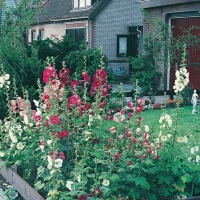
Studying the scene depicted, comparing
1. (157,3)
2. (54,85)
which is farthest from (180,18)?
(54,85)

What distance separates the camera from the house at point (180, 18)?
49.3ft

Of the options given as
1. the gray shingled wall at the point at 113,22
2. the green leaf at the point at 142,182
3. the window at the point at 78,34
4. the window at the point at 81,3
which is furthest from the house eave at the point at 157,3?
the green leaf at the point at 142,182

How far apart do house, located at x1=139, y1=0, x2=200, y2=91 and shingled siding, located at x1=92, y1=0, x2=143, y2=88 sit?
9759 mm

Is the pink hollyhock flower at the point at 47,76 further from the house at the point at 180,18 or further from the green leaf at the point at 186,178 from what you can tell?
the house at the point at 180,18

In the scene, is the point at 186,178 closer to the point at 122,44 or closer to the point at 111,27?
the point at 111,27

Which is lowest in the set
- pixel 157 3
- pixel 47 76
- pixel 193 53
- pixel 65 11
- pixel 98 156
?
pixel 98 156

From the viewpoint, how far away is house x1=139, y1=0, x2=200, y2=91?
A: 15.0 metres

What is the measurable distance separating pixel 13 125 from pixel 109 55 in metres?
21.3

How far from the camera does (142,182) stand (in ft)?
14.8

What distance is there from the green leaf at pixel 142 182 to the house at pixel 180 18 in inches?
429

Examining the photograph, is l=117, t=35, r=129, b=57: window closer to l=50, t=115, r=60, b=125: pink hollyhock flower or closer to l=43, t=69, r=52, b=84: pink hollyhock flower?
l=43, t=69, r=52, b=84: pink hollyhock flower

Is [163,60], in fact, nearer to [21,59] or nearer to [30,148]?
[21,59]

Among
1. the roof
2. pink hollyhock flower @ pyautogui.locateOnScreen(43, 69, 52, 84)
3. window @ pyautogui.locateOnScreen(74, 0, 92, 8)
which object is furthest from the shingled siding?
pink hollyhock flower @ pyautogui.locateOnScreen(43, 69, 52, 84)

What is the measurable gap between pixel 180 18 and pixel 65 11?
48.5 ft
